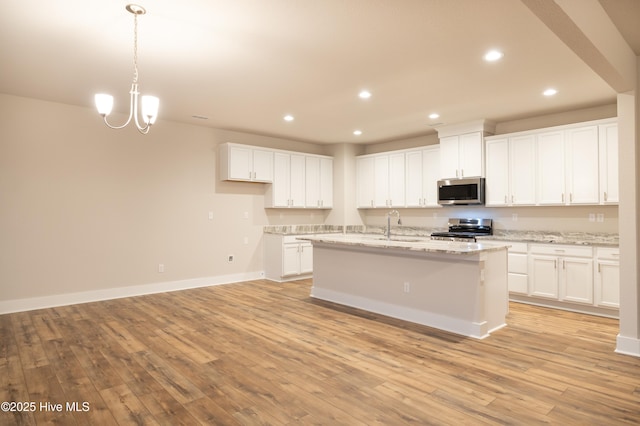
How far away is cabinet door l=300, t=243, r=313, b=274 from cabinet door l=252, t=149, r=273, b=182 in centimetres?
141

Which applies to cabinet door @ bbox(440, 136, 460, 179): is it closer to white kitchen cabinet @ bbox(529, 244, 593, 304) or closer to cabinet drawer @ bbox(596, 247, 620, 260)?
white kitchen cabinet @ bbox(529, 244, 593, 304)

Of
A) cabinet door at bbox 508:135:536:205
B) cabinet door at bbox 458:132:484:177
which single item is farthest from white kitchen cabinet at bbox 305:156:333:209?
cabinet door at bbox 508:135:536:205

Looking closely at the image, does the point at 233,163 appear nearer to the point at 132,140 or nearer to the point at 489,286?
the point at 132,140

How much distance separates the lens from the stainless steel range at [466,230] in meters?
6.06

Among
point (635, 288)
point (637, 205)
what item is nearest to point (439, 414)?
point (635, 288)

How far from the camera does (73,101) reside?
5.03 m

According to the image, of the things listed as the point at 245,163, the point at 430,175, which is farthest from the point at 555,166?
the point at 245,163

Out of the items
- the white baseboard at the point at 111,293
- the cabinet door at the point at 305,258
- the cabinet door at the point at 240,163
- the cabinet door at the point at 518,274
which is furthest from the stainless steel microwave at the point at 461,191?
the white baseboard at the point at 111,293

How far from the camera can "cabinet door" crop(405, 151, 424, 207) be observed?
23.0 ft

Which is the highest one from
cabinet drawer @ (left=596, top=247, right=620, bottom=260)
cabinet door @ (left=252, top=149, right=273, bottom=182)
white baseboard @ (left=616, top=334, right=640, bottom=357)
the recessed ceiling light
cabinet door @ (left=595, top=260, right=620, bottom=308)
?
the recessed ceiling light

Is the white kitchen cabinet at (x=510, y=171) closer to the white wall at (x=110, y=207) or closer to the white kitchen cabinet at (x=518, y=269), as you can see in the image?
the white kitchen cabinet at (x=518, y=269)

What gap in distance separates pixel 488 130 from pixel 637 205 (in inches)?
117

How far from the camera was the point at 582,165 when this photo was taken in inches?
197

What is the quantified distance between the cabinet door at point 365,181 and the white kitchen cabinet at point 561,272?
335 cm
